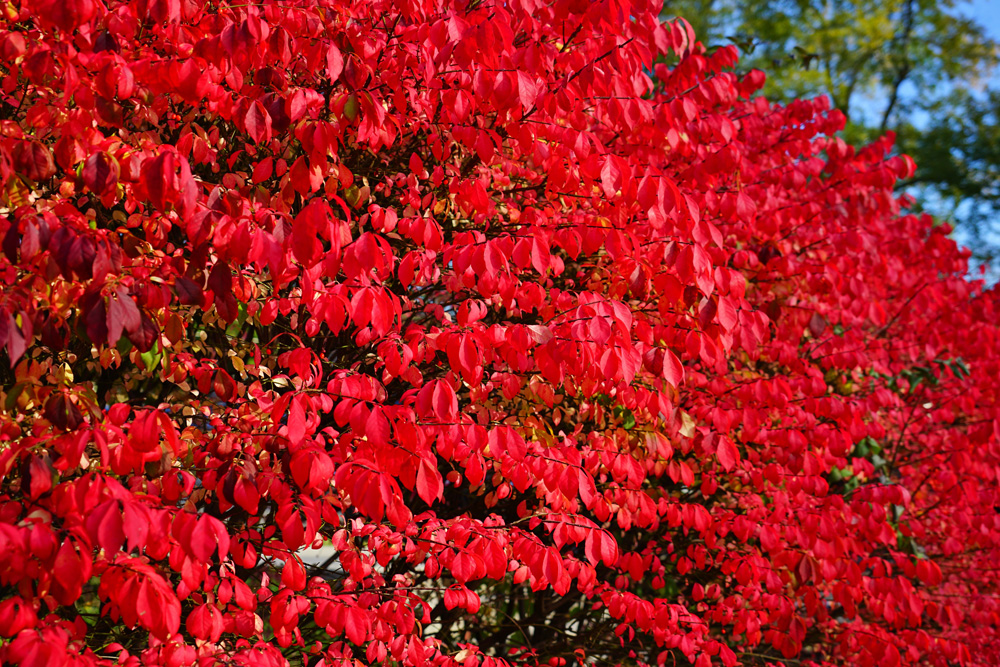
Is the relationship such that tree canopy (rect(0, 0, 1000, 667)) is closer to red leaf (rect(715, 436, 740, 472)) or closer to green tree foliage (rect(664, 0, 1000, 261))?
red leaf (rect(715, 436, 740, 472))

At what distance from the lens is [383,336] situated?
259 cm

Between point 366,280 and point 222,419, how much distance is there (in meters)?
0.81

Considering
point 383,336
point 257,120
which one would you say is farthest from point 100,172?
point 383,336

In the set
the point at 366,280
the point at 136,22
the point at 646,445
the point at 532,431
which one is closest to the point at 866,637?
the point at 646,445

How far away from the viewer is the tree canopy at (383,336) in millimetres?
1921

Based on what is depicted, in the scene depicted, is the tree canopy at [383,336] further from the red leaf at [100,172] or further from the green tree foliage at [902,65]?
the green tree foliage at [902,65]

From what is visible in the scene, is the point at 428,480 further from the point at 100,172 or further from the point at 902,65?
the point at 902,65

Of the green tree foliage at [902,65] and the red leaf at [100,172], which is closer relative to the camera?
the red leaf at [100,172]

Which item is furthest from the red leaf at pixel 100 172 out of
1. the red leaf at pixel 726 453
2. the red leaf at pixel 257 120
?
the red leaf at pixel 726 453

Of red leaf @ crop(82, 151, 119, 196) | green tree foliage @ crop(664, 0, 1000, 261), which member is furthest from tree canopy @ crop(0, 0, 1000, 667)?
green tree foliage @ crop(664, 0, 1000, 261)

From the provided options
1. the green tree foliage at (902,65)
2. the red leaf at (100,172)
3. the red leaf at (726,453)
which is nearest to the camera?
the red leaf at (100,172)

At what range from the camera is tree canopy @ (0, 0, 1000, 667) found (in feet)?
6.30

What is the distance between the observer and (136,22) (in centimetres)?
233

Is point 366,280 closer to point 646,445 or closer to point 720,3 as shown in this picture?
point 646,445
